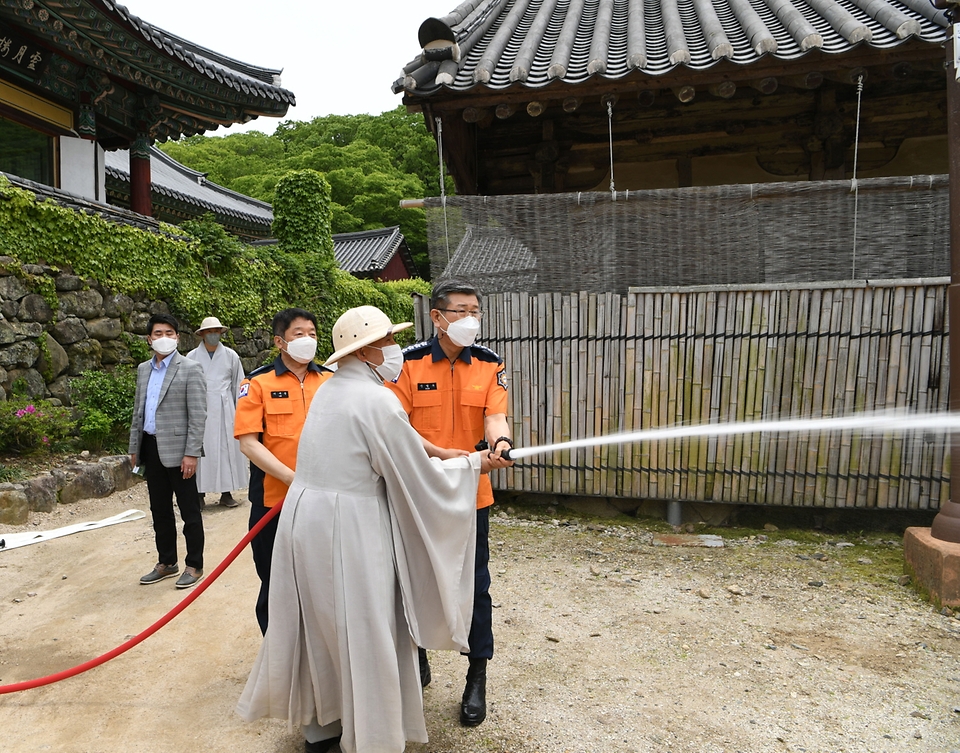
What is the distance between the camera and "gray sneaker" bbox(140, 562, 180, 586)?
4.83m

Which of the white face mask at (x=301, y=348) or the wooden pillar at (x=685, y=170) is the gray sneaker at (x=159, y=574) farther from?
the wooden pillar at (x=685, y=170)

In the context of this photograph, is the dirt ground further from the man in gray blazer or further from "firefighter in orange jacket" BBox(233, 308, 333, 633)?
"firefighter in orange jacket" BBox(233, 308, 333, 633)

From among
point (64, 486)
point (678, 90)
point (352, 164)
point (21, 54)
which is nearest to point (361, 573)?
point (678, 90)

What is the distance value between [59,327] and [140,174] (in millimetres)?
5649

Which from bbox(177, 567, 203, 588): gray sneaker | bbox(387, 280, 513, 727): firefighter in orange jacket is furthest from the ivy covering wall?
→ bbox(387, 280, 513, 727): firefighter in orange jacket

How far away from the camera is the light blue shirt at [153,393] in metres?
4.77

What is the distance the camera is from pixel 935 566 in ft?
13.8

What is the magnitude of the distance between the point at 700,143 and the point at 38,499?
7.41 metres

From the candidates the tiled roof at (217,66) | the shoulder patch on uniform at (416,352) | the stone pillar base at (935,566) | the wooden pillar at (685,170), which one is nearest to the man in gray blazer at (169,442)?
the shoulder patch on uniform at (416,352)

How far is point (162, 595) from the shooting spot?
4.63 metres

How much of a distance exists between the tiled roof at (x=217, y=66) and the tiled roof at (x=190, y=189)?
302cm

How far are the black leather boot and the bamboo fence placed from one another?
3123mm

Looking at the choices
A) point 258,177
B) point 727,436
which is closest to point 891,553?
point 727,436

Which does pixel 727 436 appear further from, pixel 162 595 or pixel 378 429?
pixel 162 595
